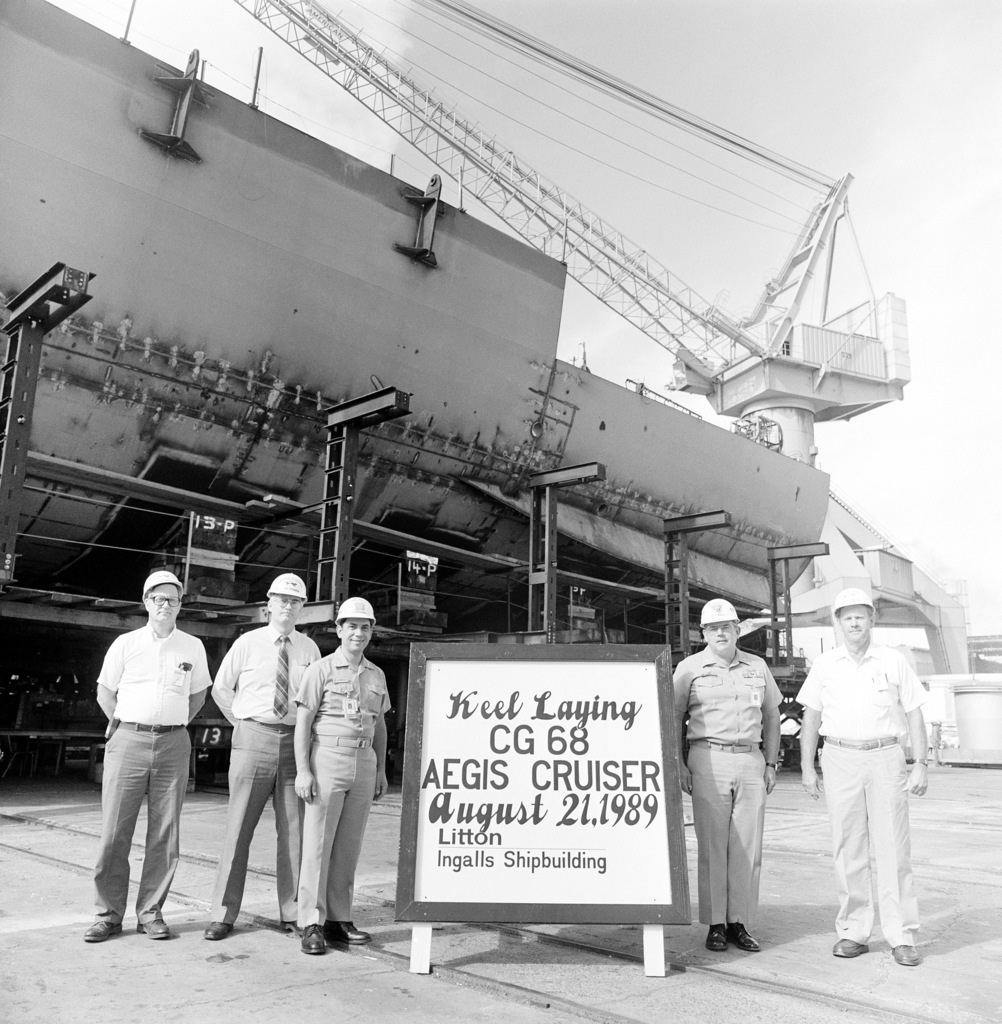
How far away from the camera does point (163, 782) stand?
426 centimetres

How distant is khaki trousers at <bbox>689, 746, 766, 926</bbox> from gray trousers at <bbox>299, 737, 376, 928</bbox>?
5.27 feet

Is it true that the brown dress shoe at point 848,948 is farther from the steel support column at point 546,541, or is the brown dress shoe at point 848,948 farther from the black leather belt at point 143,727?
the steel support column at point 546,541

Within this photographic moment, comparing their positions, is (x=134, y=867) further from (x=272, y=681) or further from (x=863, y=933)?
(x=863, y=933)

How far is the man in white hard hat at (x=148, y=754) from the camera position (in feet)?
13.4

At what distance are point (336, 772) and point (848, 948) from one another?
2415 mm

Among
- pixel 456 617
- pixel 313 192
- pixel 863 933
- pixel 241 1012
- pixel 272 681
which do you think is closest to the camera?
pixel 241 1012

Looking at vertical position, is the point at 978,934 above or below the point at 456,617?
below

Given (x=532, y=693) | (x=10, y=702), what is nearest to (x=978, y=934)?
(x=532, y=693)

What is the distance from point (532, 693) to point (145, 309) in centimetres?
782

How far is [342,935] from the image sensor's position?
13.2 ft

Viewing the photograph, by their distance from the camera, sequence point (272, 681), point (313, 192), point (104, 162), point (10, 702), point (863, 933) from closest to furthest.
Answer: point (863, 933) < point (272, 681) < point (104, 162) < point (313, 192) < point (10, 702)

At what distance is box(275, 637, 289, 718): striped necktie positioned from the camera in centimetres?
430

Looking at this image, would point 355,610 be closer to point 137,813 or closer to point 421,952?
point 137,813

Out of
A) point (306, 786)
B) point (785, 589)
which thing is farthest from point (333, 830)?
point (785, 589)
